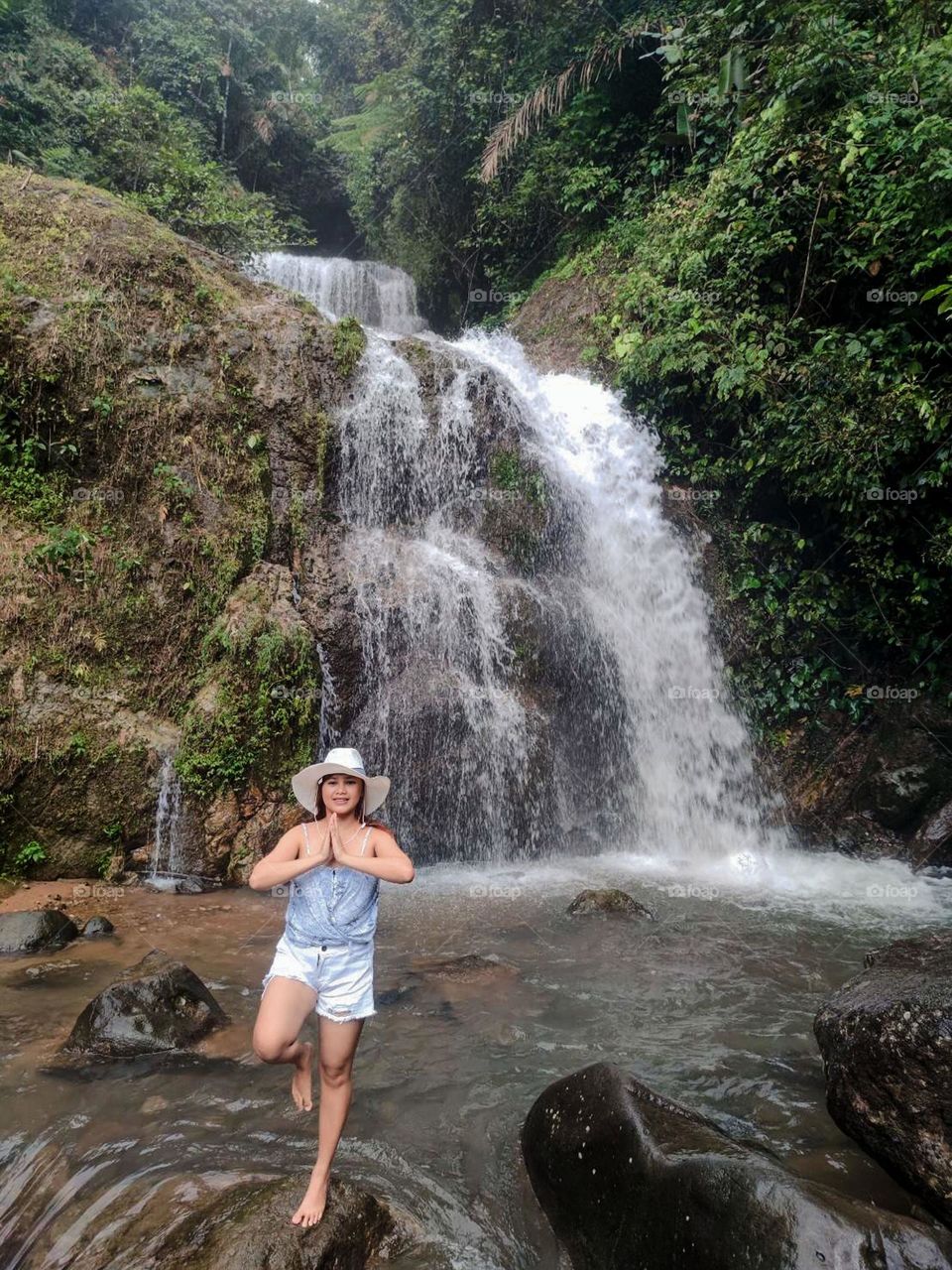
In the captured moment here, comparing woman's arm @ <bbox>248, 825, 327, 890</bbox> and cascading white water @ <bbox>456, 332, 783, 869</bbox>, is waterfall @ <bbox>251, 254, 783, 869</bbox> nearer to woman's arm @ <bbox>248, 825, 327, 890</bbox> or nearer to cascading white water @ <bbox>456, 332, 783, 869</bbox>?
cascading white water @ <bbox>456, 332, 783, 869</bbox>

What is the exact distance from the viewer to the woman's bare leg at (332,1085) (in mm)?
2699

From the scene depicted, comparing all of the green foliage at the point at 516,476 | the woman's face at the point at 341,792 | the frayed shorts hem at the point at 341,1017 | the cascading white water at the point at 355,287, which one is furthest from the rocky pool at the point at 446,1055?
the cascading white water at the point at 355,287

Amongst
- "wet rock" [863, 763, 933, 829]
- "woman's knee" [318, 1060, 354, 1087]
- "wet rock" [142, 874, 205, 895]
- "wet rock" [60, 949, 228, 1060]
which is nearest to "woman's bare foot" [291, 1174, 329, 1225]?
"woman's knee" [318, 1060, 354, 1087]

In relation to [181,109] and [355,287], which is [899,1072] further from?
[181,109]

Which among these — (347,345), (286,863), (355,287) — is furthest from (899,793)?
(355,287)

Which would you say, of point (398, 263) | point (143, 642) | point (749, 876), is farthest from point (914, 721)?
point (398, 263)

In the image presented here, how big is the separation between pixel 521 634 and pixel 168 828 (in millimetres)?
4420

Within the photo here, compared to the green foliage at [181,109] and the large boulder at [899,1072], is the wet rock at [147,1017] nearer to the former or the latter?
the large boulder at [899,1072]

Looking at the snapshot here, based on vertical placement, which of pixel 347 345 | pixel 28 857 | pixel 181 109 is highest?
pixel 181 109

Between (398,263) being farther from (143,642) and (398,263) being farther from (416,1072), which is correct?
(416,1072)

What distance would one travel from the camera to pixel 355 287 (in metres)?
18.0

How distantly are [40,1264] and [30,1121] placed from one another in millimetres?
868

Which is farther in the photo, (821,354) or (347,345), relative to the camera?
(347,345)

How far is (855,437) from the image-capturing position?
870 cm
